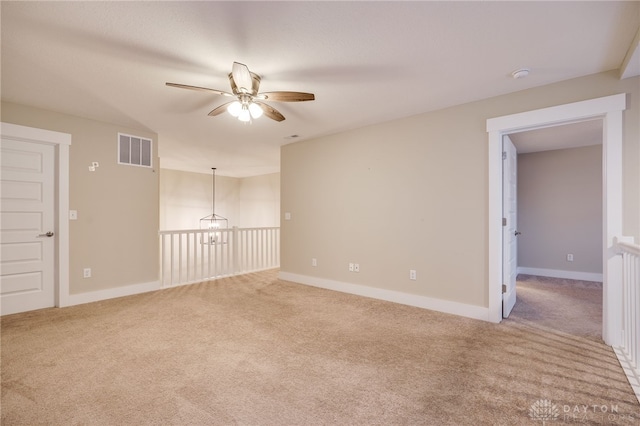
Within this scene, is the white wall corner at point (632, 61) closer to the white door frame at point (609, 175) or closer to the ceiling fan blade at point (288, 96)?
the white door frame at point (609, 175)

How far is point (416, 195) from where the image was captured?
3.67 m

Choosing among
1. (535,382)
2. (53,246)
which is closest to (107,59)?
(53,246)

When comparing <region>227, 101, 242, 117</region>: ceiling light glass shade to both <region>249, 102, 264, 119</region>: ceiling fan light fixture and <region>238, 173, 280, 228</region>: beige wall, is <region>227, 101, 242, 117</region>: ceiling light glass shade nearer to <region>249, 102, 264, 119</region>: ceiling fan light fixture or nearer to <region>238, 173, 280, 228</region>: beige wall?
<region>249, 102, 264, 119</region>: ceiling fan light fixture

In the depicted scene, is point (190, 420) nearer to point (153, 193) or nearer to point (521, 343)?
point (521, 343)

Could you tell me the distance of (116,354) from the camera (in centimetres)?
237

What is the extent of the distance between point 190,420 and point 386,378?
125 cm

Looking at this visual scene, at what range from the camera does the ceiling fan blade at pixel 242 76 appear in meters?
2.10

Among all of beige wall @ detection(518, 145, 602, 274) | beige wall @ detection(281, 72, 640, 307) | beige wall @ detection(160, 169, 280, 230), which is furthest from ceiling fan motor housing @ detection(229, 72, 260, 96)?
beige wall @ detection(160, 169, 280, 230)

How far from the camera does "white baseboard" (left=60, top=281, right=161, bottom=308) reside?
12.2 feet

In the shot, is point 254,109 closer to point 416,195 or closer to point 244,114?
point 244,114

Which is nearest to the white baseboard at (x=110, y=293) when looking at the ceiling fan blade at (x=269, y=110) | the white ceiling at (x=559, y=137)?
the ceiling fan blade at (x=269, y=110)

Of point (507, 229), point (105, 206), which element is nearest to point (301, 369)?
point (507, 229)

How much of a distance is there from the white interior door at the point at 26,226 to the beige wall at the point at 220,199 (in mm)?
4547

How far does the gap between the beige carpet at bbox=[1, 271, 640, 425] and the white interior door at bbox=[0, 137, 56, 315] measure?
0.30 metres
